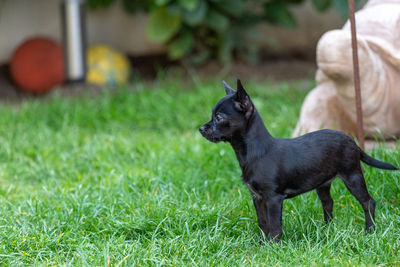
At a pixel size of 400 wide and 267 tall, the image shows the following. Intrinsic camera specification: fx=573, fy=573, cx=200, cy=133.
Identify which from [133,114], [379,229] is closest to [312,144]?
[379,229]

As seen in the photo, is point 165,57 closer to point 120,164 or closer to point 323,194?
point 120,164

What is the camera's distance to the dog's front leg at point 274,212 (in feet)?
9.34

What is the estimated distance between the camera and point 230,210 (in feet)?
11.1

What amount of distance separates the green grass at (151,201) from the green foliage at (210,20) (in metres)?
1.13

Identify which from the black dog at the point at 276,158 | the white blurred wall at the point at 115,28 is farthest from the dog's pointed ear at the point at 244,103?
the white blurred wall at the point at 115,28

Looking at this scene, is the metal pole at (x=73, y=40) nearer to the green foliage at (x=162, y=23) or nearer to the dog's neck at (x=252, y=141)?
the green foliage at (x=162, y=23)

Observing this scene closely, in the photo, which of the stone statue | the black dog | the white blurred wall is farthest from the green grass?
the white blurred wall

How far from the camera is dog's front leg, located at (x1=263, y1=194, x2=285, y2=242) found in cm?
285

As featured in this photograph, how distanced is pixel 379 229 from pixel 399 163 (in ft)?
2.34

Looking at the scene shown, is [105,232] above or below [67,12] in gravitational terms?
below

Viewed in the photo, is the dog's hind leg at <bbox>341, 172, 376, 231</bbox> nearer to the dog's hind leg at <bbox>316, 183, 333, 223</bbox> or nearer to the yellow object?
the dog's hind leg at <bbox>316, 183, 333, 223</bbox>

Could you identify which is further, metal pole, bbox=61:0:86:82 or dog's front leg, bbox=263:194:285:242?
metal pole, bbox=61:0:86:82

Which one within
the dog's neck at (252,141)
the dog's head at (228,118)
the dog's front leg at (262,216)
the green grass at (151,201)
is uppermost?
the dog's head at (228,118)

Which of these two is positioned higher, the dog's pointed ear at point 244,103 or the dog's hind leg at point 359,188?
the dog's pointed ear at point 244,103
